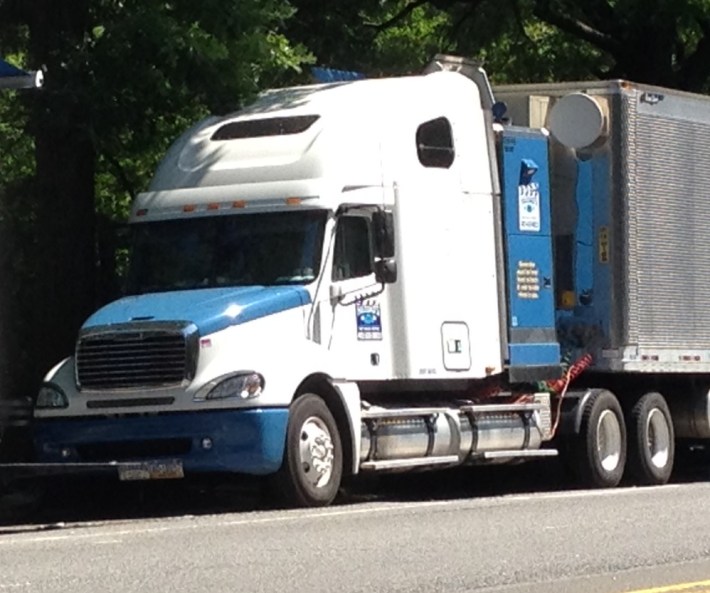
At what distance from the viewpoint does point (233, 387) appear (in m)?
16.6

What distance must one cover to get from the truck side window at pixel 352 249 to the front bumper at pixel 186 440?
178cm

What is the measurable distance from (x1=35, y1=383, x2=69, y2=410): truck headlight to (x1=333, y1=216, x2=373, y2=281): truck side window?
106 inches

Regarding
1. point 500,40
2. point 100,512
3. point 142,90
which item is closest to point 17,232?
point 142,90

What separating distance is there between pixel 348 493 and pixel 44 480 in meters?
3.89

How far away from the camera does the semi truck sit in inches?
663

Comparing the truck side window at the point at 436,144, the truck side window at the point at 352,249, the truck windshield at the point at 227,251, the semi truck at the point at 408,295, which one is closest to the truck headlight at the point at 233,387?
the semi truck at the point at 408,295

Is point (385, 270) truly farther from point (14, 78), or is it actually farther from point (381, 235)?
point (14, 78)

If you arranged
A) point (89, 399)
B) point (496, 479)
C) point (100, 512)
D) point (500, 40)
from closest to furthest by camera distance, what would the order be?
point (89, 399) → point (100, 512) → point (496, 479) → point (500, 40)

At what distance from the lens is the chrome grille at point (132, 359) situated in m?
16.7

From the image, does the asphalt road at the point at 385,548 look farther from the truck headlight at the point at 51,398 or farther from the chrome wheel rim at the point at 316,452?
the truck headlight at the point at 51,398

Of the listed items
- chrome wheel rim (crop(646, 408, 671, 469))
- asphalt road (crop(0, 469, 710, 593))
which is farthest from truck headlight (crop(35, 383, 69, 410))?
chrome wheel rim (crop(646, 408, 671, 469))

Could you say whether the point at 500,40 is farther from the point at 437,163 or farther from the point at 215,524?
the point at 215,524

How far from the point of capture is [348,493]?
20.6m

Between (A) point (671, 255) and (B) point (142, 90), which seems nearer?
(B) point (142, 90)
